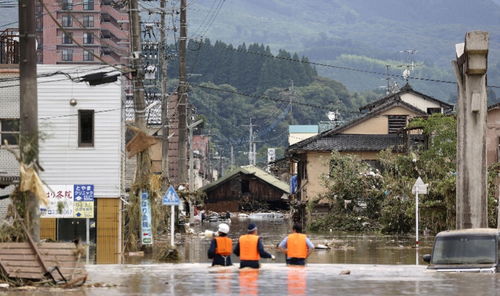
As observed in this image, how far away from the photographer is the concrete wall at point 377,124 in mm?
71312

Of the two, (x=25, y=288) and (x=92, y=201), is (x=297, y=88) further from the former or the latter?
(x=25, y=288)

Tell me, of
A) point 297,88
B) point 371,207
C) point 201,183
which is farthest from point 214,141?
point 371,207

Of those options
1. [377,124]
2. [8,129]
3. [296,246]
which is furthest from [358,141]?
[296,246]

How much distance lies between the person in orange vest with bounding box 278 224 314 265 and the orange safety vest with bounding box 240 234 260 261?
0.81m

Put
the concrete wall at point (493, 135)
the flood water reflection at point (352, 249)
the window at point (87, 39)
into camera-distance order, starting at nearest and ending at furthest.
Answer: the flood water reflection at point (352, 249) → the concrete wall at point (493, 135) → the window at point (87, 39)

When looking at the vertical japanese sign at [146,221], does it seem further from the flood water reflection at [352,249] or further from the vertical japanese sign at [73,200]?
the vertical japanese sign at [73,200]

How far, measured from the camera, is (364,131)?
71.7 meters

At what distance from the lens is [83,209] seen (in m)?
35.6

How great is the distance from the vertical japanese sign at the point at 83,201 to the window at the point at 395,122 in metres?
37.6

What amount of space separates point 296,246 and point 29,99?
21.2 feet

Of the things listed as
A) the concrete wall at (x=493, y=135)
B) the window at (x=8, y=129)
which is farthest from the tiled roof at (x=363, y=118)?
the window at (x=8, y=129)

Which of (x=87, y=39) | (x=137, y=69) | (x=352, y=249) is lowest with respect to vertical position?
(x=352, y=249)

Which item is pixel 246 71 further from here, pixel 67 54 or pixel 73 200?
pixel 73 200

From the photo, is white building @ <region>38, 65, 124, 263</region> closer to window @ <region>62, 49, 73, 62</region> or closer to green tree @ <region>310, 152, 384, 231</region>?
green tree @ <region>310, 152, 384, 231</region>
